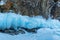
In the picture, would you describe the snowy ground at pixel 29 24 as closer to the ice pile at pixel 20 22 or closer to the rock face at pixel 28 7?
the ice pile at pixel 20 22

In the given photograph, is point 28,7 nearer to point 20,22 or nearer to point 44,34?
point 20,22

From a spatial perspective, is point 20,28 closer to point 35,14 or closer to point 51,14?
point 35,14

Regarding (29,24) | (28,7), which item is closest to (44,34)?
(29,24)

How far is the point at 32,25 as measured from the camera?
5.32 feet

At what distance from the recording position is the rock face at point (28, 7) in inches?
70.2

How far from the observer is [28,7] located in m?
1.80

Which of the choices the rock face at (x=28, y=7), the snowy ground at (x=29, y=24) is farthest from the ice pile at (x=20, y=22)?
the rock face at (x=28, y=7)

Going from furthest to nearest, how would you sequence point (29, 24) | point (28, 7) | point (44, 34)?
point (28, 7), point (29, 24), point (44, 34)

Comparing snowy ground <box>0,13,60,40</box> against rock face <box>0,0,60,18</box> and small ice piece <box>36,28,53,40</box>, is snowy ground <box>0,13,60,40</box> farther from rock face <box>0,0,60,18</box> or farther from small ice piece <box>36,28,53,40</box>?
rock face <box>0,0,60,18</box>

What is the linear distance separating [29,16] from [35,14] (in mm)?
71

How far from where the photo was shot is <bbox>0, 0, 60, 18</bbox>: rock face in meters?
1.78

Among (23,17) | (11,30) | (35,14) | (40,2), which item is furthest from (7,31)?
(40,2)

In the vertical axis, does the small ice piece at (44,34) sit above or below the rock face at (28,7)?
below

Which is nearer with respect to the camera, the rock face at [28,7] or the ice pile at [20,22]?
the ice pile at [20,22]
